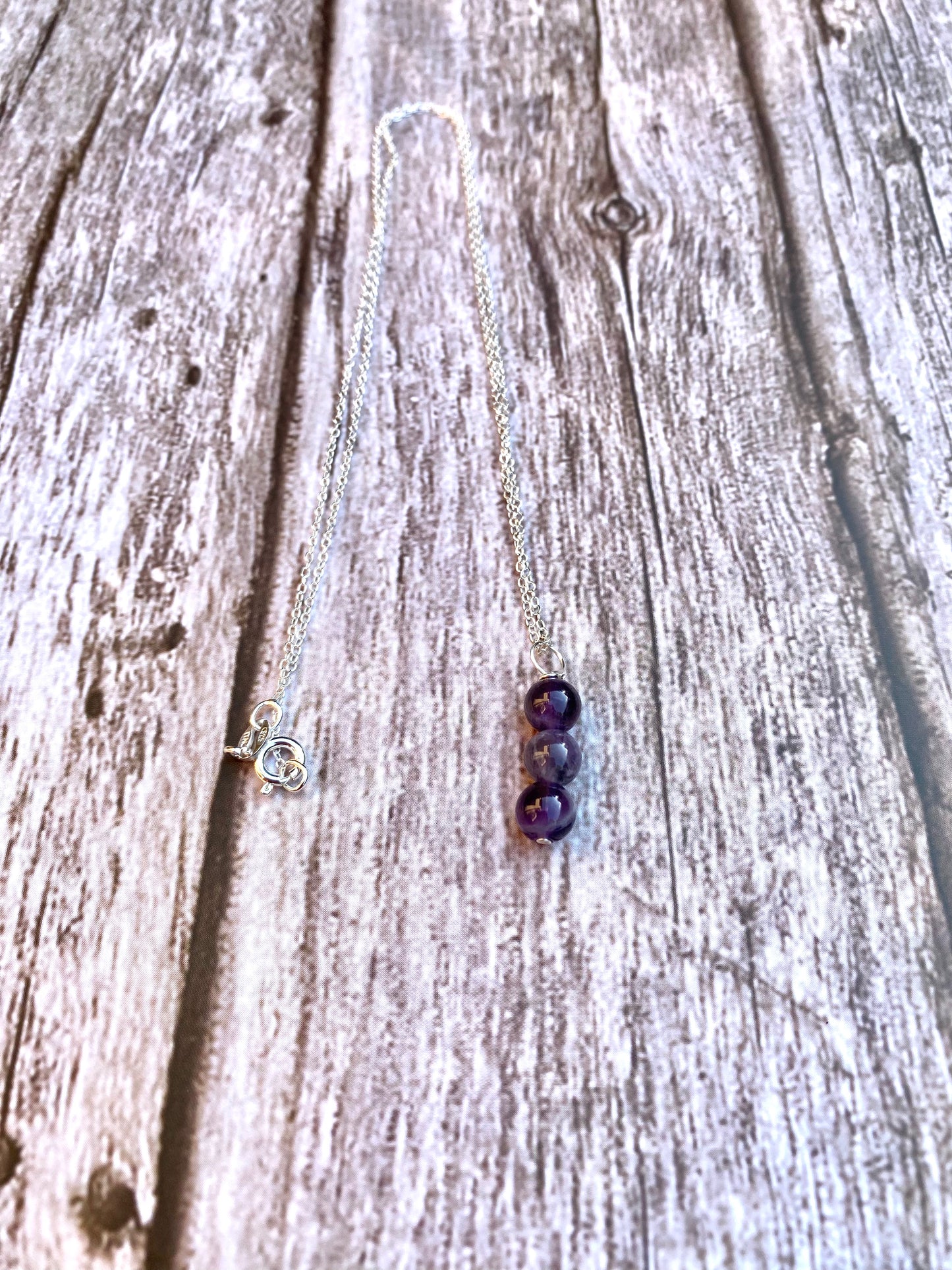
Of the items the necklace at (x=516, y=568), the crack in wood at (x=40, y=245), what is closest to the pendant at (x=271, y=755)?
the necklace at (x=516, y=568)

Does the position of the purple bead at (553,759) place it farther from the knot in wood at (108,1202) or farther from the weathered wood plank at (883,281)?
the knot in wood at (108,1202)

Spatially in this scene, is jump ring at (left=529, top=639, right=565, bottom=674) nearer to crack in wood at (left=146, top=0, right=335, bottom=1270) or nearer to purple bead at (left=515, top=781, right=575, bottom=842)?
purple bead at (left=515, top=781, right=575, bottom=842)

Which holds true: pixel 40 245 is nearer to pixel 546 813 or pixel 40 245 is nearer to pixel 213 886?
pixel 213 886

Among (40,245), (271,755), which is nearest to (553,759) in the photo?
(271,755)

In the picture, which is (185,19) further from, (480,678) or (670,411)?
(480,678)

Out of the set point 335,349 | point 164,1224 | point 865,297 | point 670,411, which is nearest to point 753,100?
point 865,297

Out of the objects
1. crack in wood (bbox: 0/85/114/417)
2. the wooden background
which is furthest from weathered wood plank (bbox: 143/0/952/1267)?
crack in wood (bbox: 0/85/114/417)
